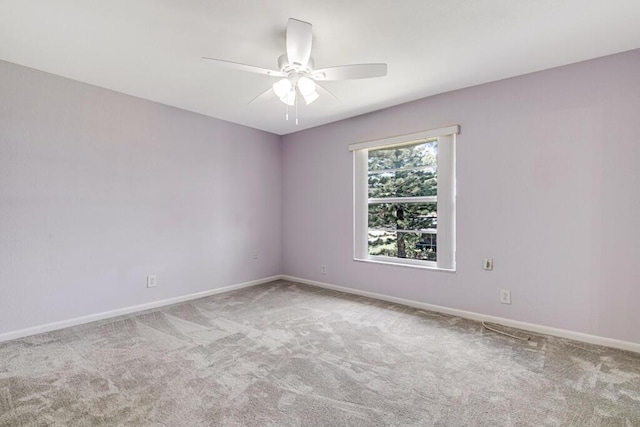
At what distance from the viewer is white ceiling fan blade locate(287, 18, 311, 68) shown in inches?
69.7

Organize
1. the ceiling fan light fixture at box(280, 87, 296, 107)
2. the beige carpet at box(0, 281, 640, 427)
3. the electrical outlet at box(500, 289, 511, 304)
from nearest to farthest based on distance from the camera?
1. the beige carpet at box(0, 281, 640, 427)
2. the ceiling fan light fixture at box(280, 87, 296, 107)
3. the electrical outlet at box(500, 289, 511, 304)

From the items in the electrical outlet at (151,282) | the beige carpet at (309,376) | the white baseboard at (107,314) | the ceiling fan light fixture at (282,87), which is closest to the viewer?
the beige carpet at (309,376)

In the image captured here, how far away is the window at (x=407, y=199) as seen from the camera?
3.29 meters

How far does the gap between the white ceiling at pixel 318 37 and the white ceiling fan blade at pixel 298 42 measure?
17 cm

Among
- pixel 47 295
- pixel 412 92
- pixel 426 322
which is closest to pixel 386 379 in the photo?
pixel 426 322

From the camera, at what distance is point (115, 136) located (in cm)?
316

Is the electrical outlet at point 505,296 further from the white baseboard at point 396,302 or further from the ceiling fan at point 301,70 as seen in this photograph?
the ceiling fan at point 301,70

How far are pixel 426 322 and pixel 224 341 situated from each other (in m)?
1.90

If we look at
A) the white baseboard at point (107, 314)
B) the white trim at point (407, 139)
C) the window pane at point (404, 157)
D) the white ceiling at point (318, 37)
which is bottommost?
the white baseboard at point (107, 314)

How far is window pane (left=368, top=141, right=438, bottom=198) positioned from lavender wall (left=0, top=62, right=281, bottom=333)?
6.03 feet

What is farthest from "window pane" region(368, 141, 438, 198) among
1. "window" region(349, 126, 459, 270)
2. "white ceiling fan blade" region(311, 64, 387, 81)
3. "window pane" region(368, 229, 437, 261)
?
"white ceiling fan blade" region(311, 64, 387, 81)

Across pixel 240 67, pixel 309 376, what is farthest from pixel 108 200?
pixel 309 376

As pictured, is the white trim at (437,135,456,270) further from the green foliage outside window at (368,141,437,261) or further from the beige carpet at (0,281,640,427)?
the beige carpet at (0,281,640,427)

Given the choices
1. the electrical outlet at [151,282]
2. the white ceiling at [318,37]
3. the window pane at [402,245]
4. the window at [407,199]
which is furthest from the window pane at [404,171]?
the electrical outlet at [151,282]
